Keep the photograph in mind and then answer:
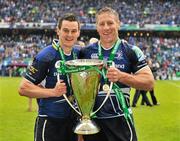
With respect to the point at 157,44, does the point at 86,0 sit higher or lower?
higher

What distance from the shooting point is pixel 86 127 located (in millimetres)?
4523

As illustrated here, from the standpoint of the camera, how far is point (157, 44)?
2148 inches

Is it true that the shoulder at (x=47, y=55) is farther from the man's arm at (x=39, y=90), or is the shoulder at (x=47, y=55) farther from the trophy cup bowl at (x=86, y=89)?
the trophy cup bowl at (x=86, y=89)

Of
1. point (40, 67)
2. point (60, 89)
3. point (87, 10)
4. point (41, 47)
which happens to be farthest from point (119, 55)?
point (87, 10)

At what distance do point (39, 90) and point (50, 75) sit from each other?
37cm

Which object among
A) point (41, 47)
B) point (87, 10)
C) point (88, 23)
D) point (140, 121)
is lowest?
point (41, 47)

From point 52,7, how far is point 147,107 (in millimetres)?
44678

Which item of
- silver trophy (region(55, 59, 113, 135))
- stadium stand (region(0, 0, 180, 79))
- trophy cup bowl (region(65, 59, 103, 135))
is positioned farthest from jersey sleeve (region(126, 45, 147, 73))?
stadium stand (region(0, 0, 180, 79))

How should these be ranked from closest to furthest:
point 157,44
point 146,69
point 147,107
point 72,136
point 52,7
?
point 146,69 → point 72,136 → point 147,107 → point 157,44 → point 52,7

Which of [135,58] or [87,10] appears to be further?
[87,10]

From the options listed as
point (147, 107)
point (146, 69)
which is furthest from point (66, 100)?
point (147, 107)

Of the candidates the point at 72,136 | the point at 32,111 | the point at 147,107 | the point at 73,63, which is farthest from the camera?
the point at 147,107

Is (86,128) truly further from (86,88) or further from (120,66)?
(120,66)

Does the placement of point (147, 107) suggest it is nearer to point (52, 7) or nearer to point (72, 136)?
point (72, 136)
